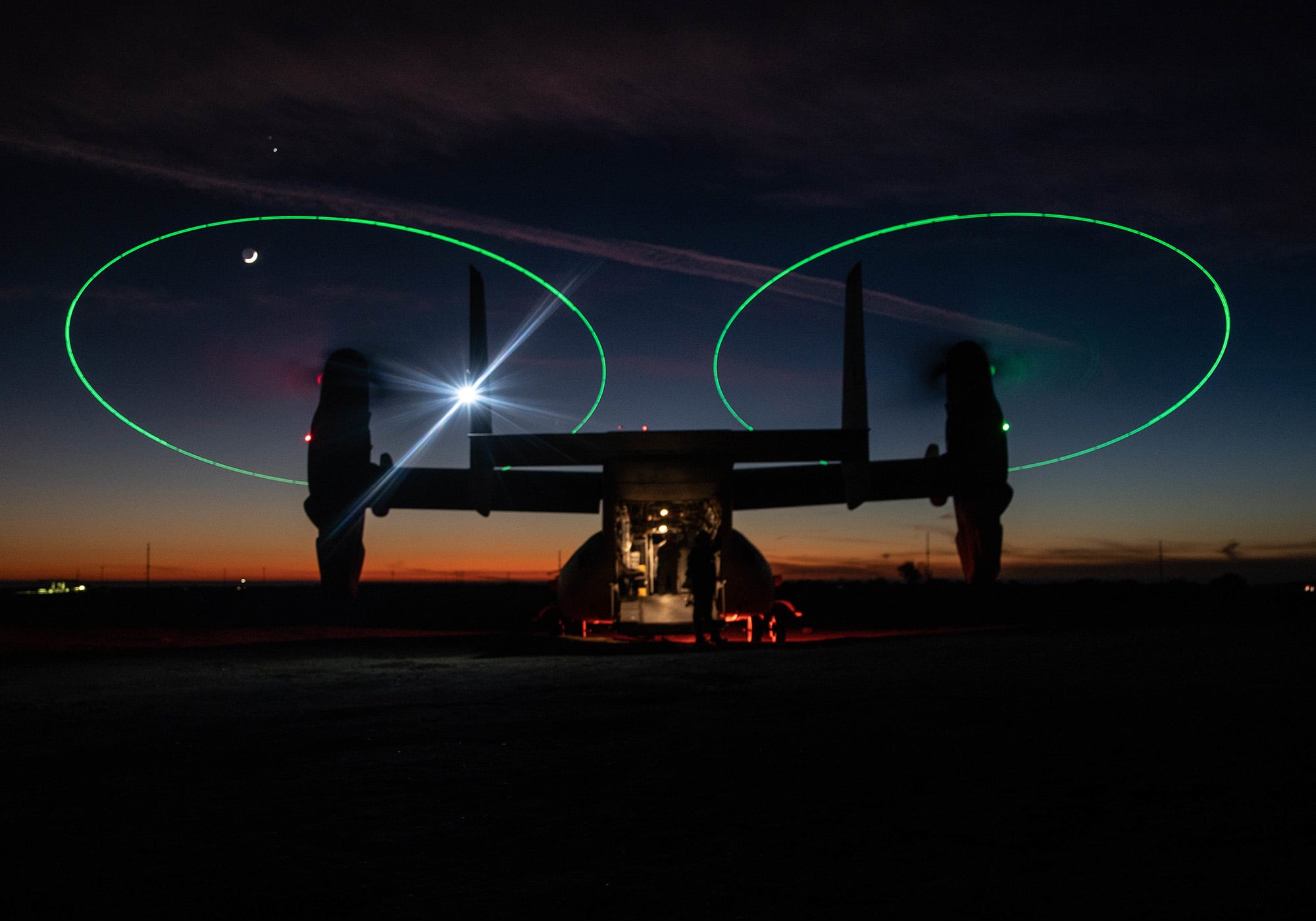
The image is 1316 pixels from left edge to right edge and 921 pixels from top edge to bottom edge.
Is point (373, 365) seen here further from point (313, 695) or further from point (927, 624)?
point (927, 624)

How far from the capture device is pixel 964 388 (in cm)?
2275

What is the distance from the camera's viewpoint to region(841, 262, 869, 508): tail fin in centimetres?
2084

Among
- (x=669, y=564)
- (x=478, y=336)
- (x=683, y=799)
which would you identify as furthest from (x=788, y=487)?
(x=683, y=799)

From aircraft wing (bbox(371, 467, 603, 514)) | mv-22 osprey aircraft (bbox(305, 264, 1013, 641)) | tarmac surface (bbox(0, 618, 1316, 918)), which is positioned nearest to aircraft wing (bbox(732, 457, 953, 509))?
mv-22 osprey aircraft (bbox(305, 264, 1013, 641))

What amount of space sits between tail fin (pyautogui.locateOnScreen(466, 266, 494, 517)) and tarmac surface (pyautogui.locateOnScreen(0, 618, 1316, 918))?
33.6 ft

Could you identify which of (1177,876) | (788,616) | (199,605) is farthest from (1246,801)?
(199,605)

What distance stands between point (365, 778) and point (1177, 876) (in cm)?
480

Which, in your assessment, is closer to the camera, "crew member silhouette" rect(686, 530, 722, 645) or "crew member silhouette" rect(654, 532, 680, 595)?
"crew member silhouette" rect(686, 530, 722, 645)

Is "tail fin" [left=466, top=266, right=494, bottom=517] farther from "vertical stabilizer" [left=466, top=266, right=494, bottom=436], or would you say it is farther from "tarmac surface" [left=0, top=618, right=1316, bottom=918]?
"tarmac surface" [left=0, top=618, right=1316, bottom=918]

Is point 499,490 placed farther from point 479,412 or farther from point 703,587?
point 703,587

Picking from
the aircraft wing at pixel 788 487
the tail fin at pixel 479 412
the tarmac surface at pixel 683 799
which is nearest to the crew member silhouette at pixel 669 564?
the aircraft wing at pixel 788 487

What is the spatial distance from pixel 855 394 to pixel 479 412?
28.3ft

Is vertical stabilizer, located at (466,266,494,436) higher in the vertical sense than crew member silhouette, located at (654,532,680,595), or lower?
higher

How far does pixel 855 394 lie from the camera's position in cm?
2181
